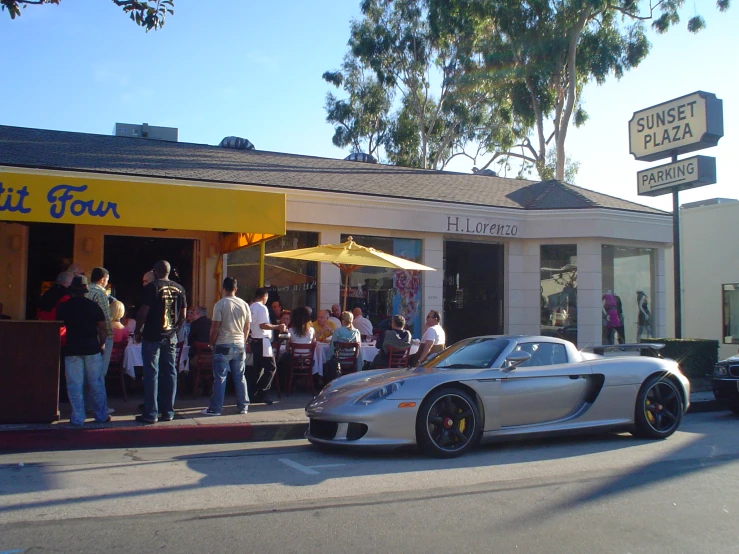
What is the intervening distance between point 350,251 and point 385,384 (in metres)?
4.77

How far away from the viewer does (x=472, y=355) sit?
7.57 metres

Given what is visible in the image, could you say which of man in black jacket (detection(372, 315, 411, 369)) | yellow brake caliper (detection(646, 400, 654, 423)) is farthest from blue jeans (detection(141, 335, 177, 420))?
yellow brake caliper (detection(646, 400, 654, 423))

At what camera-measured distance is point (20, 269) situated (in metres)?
12.0

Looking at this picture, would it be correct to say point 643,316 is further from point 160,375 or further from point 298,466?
point 298,466

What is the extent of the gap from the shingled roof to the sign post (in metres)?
1.25

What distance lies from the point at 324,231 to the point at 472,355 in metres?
6.42

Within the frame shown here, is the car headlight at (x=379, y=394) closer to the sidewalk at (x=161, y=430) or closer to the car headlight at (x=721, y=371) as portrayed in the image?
the sidewalk at (x=161, y=430)

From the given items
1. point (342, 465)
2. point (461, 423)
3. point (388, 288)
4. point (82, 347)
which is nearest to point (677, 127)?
point (388, 288)

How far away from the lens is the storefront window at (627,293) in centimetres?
1551

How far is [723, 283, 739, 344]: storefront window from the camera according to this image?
867 inches

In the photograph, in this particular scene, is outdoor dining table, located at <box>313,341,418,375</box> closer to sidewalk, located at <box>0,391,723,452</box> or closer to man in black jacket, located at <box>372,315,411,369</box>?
man in black jacket, located at <box>372,315,411,369</box>

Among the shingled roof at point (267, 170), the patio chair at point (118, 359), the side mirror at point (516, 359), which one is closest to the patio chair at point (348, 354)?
the patio chair at point (118, 359)

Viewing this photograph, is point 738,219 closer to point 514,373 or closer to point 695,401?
point 695,401

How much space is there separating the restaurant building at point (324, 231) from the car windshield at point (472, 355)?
11.6ft
